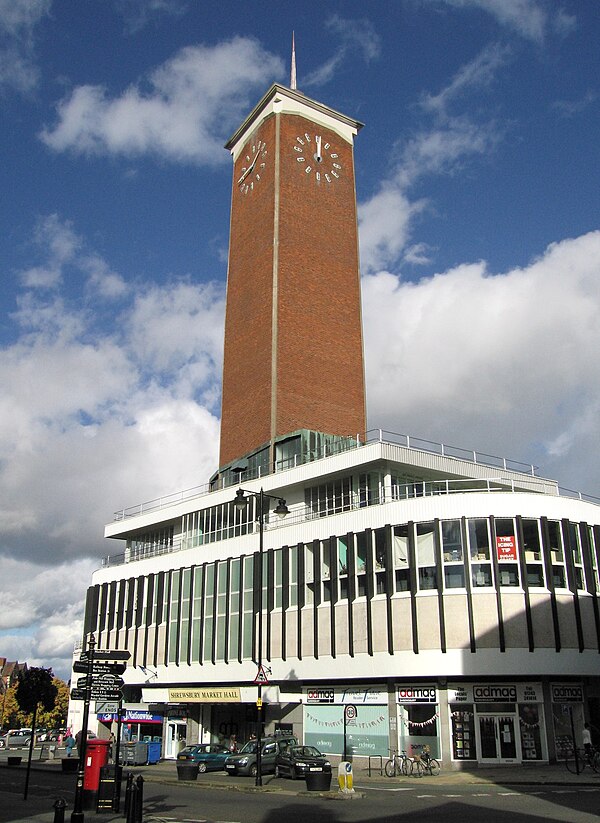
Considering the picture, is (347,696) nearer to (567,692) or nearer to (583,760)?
(567,692)

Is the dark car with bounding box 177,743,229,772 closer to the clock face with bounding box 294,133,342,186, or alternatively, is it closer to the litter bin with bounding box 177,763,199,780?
the litter bin with bounding box 177,763,199,780

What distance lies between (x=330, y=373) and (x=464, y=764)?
29.8 meters

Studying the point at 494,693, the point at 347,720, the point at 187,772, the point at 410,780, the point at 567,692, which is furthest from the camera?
the point at 347,720

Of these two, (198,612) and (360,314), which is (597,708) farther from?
(360,314)

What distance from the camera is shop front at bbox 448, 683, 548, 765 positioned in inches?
1361

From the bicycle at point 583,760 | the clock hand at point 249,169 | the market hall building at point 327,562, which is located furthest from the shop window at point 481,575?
the clock hand at point 249,169

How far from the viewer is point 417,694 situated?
36.6m

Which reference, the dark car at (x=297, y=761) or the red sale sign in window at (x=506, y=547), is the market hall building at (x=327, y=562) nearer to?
the red sale sign in window at (x=506, y=547)

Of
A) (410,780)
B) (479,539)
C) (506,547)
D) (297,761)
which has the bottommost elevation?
(410,780)

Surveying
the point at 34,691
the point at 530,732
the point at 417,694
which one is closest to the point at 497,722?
the point at 530,732

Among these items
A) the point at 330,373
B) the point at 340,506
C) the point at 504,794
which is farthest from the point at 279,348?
the point at 504,794

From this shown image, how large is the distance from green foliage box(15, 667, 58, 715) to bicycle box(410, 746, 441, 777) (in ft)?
45.4

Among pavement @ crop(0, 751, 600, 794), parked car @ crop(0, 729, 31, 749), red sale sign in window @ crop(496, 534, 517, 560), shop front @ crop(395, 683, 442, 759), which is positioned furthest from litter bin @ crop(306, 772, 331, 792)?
parked car @ crop(0, 729, 31, 749)

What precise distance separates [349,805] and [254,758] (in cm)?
1285
